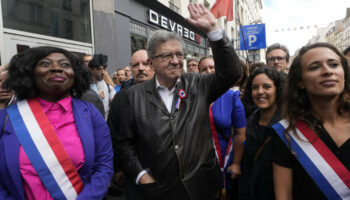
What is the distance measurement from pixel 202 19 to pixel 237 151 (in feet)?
4.54

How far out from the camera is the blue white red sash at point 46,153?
1393 millimetres

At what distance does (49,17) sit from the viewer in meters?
5.75

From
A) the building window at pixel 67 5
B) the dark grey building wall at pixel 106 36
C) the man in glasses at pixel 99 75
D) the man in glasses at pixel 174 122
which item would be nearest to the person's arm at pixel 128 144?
the man in glasses at pixel 174 122

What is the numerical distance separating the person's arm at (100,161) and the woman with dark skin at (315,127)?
3.70 feet

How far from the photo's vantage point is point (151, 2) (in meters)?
9.23

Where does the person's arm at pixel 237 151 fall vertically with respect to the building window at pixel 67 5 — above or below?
below

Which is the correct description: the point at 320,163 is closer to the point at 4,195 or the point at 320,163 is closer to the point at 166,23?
the point at 4,195

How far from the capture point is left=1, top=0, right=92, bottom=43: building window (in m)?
4.98

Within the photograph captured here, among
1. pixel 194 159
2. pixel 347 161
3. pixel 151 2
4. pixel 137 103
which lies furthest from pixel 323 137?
pixel 151 2

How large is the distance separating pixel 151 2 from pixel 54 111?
8.61m

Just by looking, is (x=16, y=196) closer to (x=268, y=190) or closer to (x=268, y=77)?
(x=268, y=190)

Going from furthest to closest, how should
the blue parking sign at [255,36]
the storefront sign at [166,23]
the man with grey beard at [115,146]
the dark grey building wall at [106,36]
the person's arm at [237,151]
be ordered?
1. the blue parking sign at [255,36]
2. the storefront sign at [166,23]
3. the dark grey building wall at [106,36]
4. the person's arm at [237,151]
5. the man with grey beard at [115,146]

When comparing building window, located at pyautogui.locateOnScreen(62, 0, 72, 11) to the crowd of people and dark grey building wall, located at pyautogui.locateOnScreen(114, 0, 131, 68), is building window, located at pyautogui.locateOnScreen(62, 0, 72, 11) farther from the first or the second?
the crowd of people

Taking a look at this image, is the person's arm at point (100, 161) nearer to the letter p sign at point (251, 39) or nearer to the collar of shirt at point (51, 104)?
the collar of shirt at point (51, 104)
